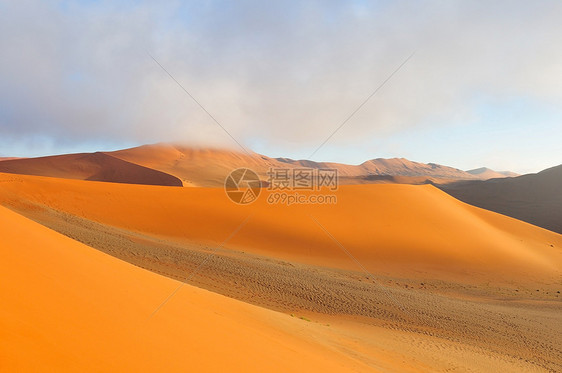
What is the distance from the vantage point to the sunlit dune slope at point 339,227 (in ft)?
51.1

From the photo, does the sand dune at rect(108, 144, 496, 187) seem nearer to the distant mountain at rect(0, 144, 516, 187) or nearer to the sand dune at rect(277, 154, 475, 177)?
the distant mountain at rect(0, 144, 516, 187)

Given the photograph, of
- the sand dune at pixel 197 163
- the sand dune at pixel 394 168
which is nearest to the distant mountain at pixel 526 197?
the sand dune at pixel 197 163

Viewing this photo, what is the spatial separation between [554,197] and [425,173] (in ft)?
306

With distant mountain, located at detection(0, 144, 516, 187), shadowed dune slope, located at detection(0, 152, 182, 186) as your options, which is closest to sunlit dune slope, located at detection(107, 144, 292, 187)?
distant mountain, located at detection(0, 144, 516, 187)

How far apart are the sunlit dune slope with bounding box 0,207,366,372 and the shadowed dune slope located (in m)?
43.8

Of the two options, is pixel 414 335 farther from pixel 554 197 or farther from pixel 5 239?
pixel 554 197

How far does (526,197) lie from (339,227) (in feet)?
178

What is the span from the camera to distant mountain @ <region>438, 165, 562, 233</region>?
45753mm

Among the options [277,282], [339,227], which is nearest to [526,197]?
[339,227]

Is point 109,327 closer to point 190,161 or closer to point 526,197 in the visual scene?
point 526,197

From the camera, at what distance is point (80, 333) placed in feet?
7.56

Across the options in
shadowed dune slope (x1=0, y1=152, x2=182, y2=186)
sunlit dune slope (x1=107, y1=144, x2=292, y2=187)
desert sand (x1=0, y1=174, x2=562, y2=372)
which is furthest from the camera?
sunlit dune slope (x1=107, y1=144, x2=292, y2=187)

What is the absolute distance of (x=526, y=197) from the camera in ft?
182

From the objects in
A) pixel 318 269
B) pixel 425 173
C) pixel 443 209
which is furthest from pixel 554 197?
pixel 425 173
